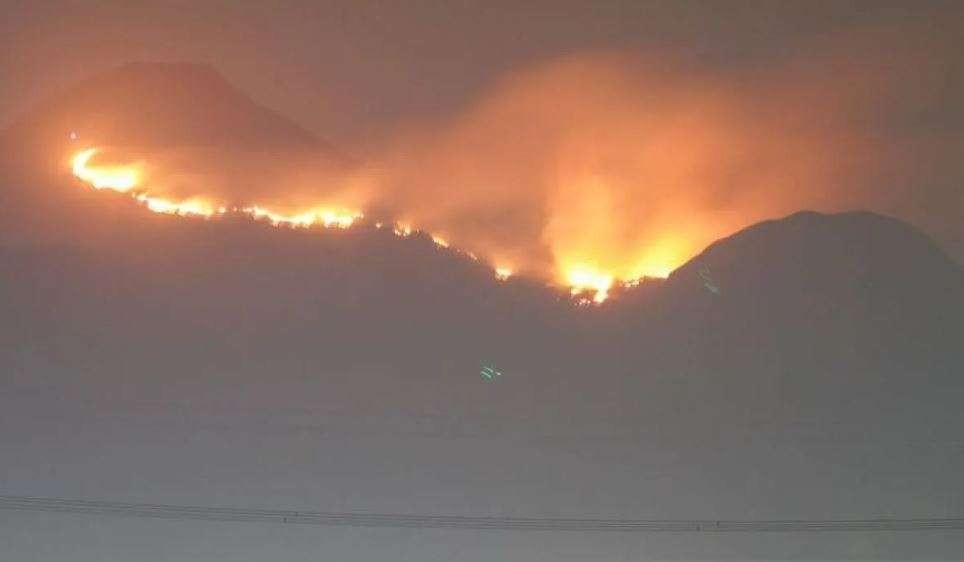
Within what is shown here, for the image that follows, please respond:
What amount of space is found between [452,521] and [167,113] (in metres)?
2.77

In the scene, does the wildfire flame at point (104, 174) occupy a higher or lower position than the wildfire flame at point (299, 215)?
higher

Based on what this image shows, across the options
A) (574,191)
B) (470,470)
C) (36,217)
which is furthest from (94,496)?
(574,191)

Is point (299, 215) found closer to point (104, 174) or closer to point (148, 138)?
point (148, 138)

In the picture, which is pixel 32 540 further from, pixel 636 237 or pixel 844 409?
pixel 844 409

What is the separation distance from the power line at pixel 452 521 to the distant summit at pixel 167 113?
2009 millimetres

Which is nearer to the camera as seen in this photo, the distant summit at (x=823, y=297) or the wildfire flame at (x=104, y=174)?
the distant summit at (x=823, y=297)

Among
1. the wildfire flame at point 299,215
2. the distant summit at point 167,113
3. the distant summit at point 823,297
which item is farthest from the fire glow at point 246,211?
the distant summit at point 823,297

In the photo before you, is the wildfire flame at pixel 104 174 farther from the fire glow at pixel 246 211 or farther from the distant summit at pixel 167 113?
the distant summit at pixel 167 113

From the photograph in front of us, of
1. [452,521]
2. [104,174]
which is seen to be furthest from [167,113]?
[452,521]

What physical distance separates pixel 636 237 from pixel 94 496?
10.8 ft

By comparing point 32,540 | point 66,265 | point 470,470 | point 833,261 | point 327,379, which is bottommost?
point 32,540

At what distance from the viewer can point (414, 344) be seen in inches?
244

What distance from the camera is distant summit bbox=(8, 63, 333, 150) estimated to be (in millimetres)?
6281

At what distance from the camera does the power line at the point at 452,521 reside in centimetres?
606
